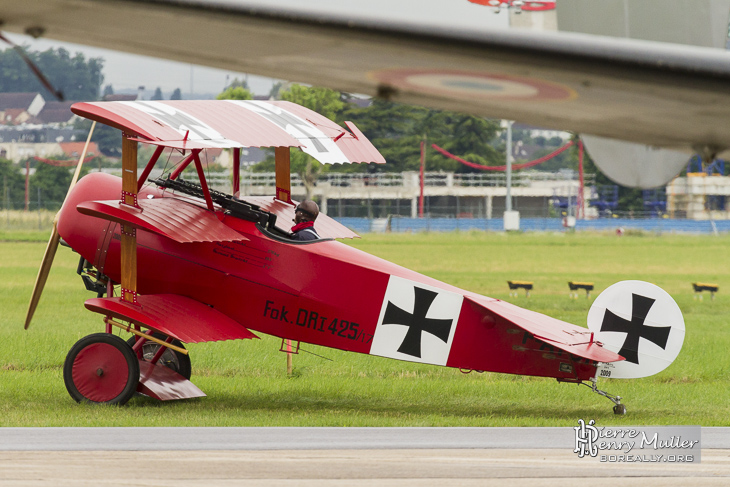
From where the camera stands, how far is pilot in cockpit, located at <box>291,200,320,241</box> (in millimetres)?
9680

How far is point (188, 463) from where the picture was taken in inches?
266

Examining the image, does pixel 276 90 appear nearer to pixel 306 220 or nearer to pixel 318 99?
pixel 318 99

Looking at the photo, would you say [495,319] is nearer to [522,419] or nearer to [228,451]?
[522,419]

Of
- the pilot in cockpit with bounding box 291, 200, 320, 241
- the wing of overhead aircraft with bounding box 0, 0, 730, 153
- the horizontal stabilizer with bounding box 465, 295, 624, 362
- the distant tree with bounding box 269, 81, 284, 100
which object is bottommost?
the horizontal stabilizer with bounding box 465, 295, 624, 362

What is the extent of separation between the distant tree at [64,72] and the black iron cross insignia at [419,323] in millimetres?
143069

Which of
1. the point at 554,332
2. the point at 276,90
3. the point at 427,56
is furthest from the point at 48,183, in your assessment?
the point at 427,56

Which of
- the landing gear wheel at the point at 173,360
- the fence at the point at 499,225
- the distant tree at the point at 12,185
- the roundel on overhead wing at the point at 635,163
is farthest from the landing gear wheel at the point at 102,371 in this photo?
the distant tree at the point at 12,185

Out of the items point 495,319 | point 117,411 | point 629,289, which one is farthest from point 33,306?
point 629,289

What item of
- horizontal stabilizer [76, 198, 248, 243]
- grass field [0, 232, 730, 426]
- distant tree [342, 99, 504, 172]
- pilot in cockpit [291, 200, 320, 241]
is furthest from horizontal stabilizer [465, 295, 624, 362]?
distant tree [342, 99, 504, 172]

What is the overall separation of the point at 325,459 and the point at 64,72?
153363mm

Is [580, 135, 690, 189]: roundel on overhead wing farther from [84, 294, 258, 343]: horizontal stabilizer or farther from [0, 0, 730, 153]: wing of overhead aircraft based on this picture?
[84, 294, 258, 343]: horizontal stabilizer

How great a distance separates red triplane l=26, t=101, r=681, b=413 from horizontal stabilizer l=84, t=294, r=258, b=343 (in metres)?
0.02

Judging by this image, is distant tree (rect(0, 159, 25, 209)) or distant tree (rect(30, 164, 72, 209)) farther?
distant tree (rect(0, 159, 25, 209))

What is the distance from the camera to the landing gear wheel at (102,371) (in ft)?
30.5
